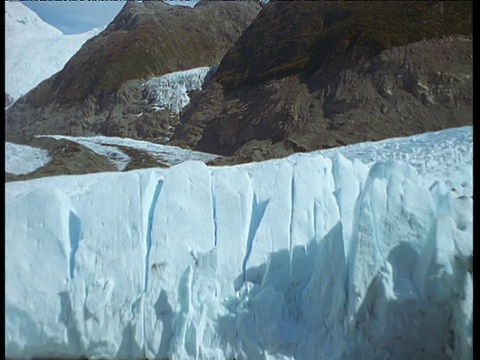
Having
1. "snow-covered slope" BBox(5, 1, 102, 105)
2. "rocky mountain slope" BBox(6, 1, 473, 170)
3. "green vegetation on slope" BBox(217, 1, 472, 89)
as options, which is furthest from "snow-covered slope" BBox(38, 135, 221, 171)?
"green vegetation on slope" BBox(217, 1, 472, 89)

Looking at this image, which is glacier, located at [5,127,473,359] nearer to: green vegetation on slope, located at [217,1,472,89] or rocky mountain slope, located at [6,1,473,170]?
rocky mountain slope, located at [6,1,473,170]

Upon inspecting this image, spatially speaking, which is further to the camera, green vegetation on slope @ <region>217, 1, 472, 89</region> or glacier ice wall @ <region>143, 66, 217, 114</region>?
glacier ice wall @ <region>143, 66, 217, 114</region>

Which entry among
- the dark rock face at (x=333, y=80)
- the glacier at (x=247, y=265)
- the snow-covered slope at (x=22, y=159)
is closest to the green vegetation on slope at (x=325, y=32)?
the dark rock face at (x=333, y=80)

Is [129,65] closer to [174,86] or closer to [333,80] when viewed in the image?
[174,86]

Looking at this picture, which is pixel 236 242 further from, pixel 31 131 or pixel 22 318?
pixel 31 131

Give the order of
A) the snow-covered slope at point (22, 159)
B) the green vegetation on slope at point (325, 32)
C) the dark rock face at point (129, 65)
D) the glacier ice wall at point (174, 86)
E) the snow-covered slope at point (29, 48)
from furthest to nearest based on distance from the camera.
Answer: the glacier ice wall at point (174, 86) < the dark rock face at point (129, 65) < the green vegetation on slope at point (325, 32) < the snow-covered slope at point (29, 48) < the snow-covered slope at point (22, 159)

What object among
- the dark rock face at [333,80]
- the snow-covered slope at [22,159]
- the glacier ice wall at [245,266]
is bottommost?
the glacier ice wall at [245,266]

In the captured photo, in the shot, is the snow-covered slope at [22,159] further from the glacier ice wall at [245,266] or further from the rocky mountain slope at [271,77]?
the glacier ice wall at [245,266]

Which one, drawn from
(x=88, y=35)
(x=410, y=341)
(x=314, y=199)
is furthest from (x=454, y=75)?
(x=88, y=35)
